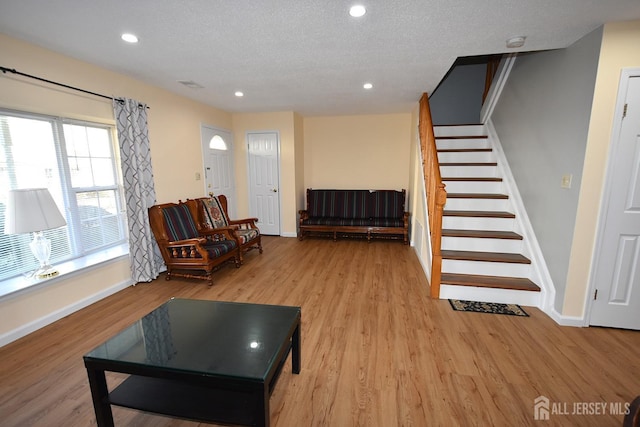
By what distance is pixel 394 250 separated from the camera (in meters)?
4.55

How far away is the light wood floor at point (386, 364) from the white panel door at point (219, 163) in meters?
2.19

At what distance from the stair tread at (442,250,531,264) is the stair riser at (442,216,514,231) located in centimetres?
36

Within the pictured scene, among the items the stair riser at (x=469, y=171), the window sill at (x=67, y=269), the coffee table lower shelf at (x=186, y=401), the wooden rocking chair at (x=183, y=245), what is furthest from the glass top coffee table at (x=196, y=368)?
the stair riser at (x=469, y=171)

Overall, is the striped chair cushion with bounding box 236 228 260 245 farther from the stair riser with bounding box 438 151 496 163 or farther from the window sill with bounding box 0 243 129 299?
the stair riser with bounding box 438 151 496 163

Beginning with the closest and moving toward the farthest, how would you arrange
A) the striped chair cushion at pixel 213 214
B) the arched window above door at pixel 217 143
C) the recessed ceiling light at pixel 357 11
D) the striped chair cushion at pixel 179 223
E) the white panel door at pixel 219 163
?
the recessed ceiling light at pixel 357 11
the striped chair cushion at pixel 179 223
the striped chair cushion at pixel 213 214
the white panel door at pixel 219 163
the arched window above door at pixel 217 143

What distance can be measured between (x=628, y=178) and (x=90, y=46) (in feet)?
14.8

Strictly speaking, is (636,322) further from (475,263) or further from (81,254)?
(81,254)

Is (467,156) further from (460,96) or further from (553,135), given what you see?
(460,96)

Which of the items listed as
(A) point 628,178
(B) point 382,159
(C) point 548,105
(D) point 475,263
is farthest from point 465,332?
(B) point 382,159

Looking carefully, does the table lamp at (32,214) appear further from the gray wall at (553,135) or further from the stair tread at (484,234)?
the gray wall at (553,135)

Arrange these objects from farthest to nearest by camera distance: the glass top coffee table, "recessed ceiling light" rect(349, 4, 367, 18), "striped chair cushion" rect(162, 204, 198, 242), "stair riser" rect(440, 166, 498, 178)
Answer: "stair riser" rect(440, 166, 498, 178) < "striped chair cushion" rect(162, 204, 198, 242) < "recessed ceiling light" rect(349, 4, 367, 18) < the glass top coffee table

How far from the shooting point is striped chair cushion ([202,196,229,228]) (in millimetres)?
4098

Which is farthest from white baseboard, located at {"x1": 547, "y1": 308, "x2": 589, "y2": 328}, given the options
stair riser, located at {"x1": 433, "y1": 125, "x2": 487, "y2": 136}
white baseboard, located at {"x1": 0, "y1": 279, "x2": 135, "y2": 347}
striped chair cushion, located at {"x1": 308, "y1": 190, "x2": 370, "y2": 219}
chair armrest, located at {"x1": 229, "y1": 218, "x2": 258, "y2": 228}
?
white baseboard, located at {"x1": 0, "y1": 279, "x2": 135, "y2": 347}

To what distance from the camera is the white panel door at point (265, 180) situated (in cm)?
534
